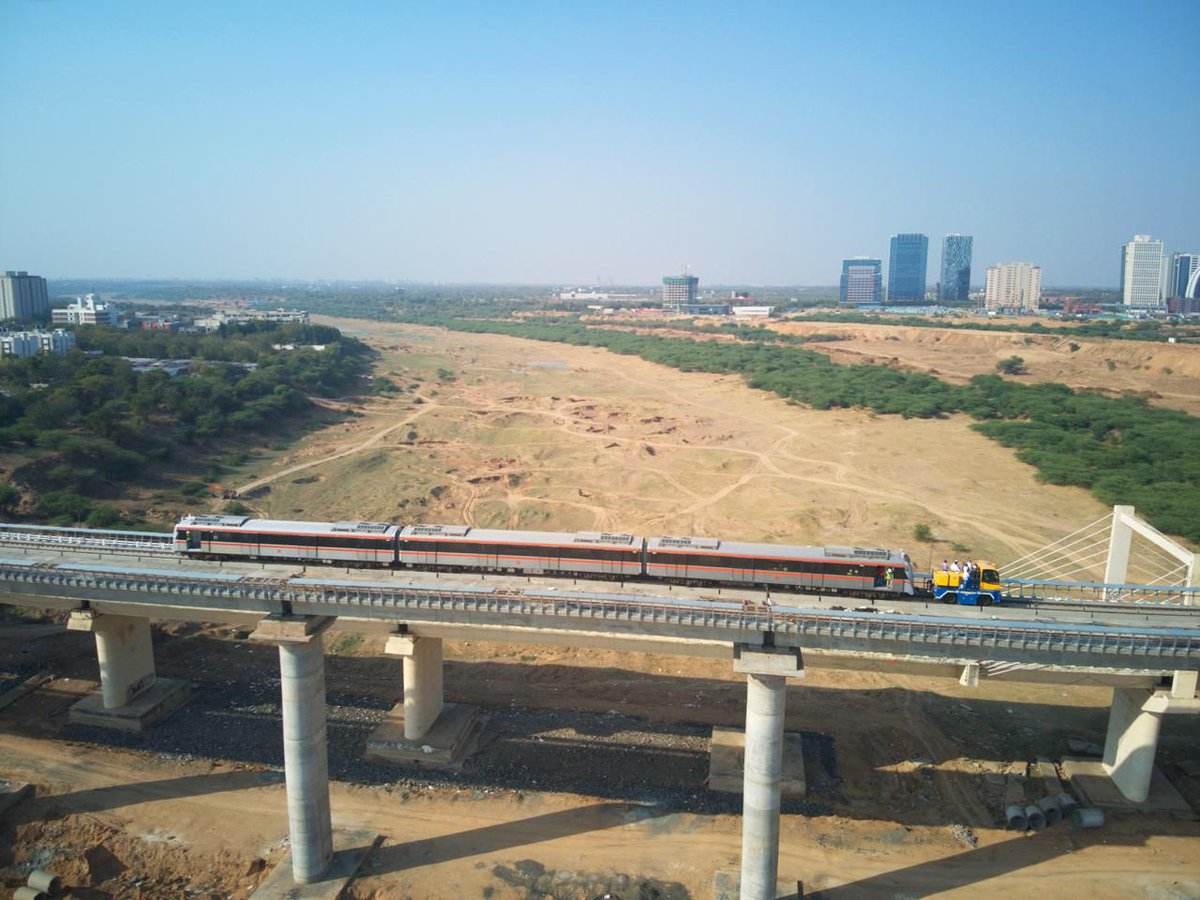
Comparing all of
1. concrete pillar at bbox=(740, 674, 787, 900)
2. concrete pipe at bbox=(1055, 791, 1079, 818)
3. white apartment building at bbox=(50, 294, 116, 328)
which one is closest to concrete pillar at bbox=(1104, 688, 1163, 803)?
concrete pipe at bbox=(1055, 791, 1079, 818)

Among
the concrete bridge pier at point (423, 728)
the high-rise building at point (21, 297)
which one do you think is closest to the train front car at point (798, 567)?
the concrete bridge pier at point (423, 728)

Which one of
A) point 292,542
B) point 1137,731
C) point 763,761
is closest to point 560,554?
point 292,542

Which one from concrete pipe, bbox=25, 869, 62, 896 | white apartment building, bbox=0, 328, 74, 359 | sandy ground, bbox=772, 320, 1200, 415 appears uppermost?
white apartment building, bbox=0, 328, 74, 359

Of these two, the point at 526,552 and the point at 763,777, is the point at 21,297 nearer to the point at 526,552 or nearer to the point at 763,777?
the point at 526,552

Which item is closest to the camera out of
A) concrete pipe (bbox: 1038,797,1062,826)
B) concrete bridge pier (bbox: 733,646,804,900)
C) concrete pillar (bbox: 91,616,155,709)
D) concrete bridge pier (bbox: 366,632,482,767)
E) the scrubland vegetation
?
concrete bridge pier (bbox: 733,646,804,900)

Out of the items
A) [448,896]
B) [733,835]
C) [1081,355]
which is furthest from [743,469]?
[1081,355]

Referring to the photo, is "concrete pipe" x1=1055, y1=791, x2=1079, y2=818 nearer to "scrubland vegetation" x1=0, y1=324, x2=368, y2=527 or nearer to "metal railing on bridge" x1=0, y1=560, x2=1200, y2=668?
"metal railing on bridge" x1=0, y1=560, x2=1200, y2=668

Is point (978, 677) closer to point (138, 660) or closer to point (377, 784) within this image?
point (377, 784)
